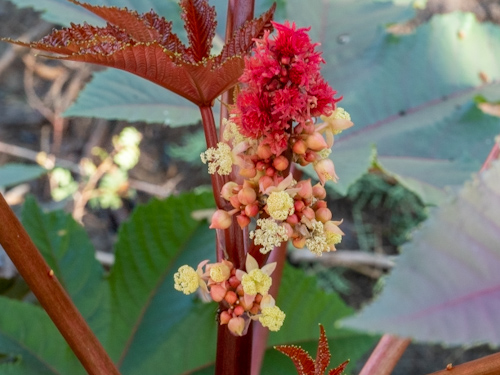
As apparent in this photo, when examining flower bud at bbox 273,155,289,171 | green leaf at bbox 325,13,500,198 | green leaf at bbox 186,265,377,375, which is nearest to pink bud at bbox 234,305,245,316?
flower bud at bbox 273,155,289,171

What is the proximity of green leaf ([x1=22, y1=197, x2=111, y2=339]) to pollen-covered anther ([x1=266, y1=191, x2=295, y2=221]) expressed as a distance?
458 mm

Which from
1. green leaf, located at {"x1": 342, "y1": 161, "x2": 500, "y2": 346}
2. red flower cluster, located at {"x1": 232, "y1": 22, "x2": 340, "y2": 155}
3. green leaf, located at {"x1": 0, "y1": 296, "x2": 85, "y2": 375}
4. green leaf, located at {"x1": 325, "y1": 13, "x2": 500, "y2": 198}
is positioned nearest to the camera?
green leaf, located at {"x1": 342, "y1": 161, "x2": 500, "y2": 346}

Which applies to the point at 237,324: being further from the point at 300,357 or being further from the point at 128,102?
the point at 128,102

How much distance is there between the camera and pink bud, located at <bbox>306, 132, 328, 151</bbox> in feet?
1.11

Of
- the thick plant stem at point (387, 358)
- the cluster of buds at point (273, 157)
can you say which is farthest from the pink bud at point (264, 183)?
the thick plant stem at point (387, 358)

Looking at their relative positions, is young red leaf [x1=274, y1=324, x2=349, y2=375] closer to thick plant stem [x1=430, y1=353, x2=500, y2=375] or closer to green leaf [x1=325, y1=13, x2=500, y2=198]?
thick plant stem [x1=430, y1=353, x2=500, y2=375]

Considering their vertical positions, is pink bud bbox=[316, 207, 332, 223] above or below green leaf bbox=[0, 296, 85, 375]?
above

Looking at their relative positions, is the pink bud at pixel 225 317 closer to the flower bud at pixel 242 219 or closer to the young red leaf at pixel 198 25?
the flower bud at pixel 242 219

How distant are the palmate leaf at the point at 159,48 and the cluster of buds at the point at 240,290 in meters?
0.13

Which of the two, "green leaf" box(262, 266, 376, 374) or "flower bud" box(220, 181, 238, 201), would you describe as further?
"green leaf" box(262, 266, 376, 374)

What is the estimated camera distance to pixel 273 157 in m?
0.35

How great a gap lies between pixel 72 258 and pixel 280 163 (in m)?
0.48

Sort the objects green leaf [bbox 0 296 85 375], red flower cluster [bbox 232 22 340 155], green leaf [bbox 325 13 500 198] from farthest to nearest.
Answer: green leaf [bbox 325 13 500 198] → green leaf [bbox 0 296 85 375] → red flower cluster [bbox 232 22 340 155]

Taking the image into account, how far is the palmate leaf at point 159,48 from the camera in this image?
345 mm
